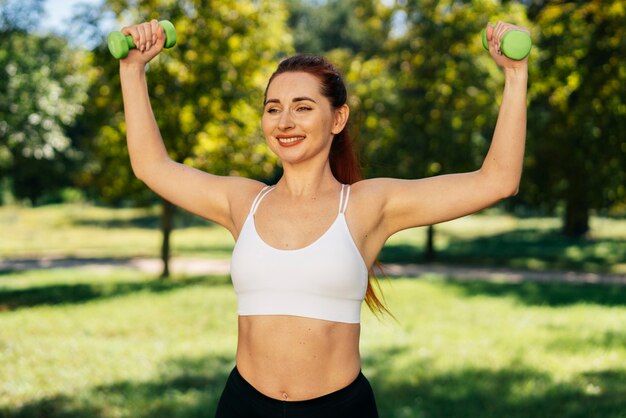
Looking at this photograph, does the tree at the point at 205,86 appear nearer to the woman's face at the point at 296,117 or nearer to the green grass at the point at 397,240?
the green grass at the point at 397,240

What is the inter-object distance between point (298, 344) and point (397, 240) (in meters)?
24.4

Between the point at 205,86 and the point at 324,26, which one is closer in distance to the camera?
the point at 205,86

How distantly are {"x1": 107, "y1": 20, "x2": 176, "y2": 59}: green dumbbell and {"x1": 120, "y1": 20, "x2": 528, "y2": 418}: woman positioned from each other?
3 cm

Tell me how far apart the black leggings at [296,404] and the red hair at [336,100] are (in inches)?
12.8

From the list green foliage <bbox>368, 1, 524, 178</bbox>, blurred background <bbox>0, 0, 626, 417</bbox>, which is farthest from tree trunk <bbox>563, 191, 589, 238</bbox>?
green foliage <bbox>368, 1, 524, 178</bbox>

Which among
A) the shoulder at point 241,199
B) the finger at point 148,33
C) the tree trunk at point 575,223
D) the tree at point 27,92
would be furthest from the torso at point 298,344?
the tree trunk at point 575,223

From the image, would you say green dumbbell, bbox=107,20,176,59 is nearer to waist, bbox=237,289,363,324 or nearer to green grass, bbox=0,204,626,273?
waist, bbox=237,289,363,324

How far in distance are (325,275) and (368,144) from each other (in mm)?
15787

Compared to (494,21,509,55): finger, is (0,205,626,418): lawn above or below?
below

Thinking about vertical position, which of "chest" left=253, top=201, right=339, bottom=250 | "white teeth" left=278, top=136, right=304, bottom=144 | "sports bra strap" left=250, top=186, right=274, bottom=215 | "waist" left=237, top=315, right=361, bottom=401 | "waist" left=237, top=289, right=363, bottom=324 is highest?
"white teeth" left=278, top=136, right=304, bottom=144

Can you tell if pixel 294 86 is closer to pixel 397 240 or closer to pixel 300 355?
pixel 300 355

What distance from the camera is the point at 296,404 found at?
2.06m

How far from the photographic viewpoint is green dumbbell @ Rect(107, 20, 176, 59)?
2.26m

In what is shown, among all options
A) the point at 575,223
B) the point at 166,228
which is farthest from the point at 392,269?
the point at 575,223
